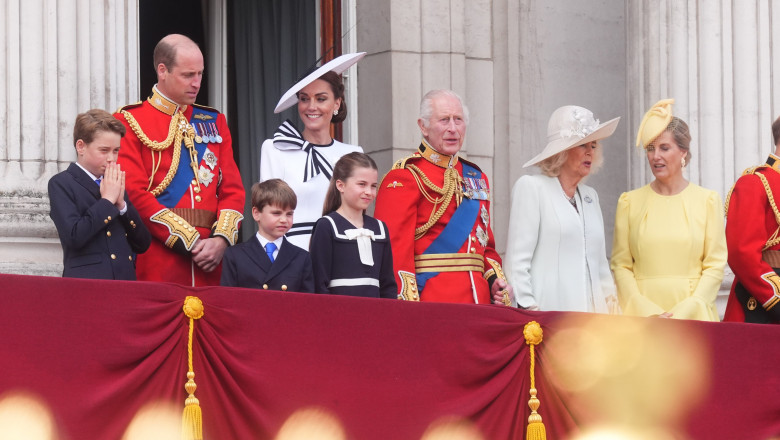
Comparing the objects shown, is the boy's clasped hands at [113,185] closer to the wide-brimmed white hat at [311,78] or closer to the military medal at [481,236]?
the wide-brimmed white hat at [311,78]

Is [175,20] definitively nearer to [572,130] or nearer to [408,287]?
[572,130]

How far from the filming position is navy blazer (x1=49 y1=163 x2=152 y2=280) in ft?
23.1

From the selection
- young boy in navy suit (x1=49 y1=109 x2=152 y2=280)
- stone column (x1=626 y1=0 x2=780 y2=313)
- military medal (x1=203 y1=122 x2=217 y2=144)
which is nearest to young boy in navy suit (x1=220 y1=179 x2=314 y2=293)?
young boy in navy suit (x1=49 y1=109 x2=152 y2=280)

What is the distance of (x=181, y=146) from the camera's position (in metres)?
7.91

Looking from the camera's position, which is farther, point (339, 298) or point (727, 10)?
point (727, 10)

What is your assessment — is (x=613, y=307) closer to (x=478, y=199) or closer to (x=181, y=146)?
(x=478, y=199)

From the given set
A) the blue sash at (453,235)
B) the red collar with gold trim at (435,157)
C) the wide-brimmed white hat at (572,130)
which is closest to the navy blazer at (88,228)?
the blue sash at (453,235)

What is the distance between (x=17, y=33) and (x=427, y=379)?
286 cm

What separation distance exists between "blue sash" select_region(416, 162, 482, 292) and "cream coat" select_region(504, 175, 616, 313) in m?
0.22

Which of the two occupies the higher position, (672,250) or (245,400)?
(672,250)

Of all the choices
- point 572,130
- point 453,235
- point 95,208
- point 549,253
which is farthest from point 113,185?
point 572,130

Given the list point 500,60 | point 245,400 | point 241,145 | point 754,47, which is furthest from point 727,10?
point 245,400

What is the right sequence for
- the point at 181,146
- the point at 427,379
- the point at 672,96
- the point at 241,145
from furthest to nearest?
the point at 241,145 → the point at 672,96 → the point at 181,146 → the point at 427,379

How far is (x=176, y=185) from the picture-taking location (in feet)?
25.8
